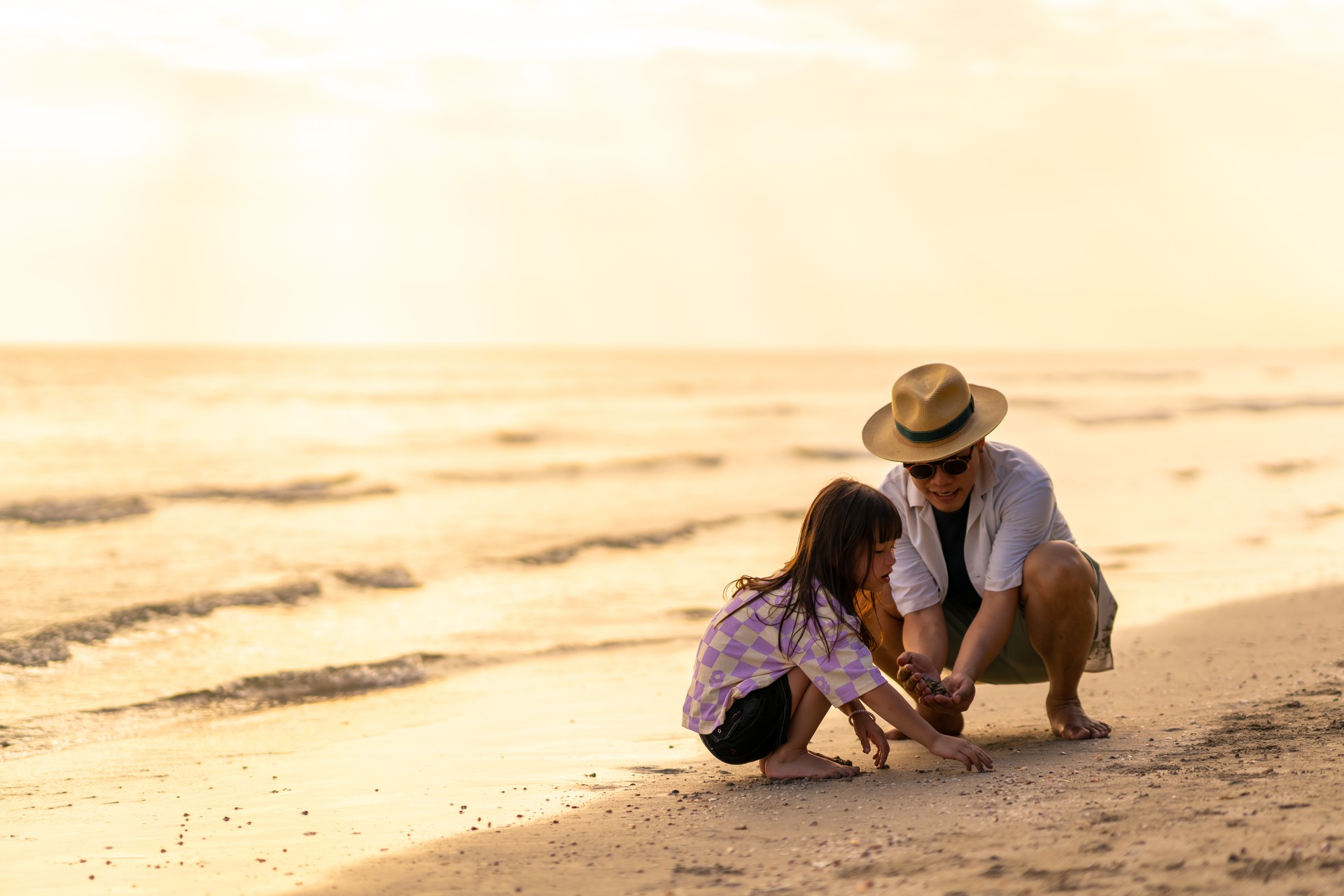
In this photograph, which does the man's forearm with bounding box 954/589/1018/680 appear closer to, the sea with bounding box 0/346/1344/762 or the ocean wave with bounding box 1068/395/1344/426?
the sea with bounding box 0/346/1344/762

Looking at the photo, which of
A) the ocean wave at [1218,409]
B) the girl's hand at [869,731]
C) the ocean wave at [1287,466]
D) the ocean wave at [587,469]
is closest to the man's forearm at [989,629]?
the girl's hand at [869,731]

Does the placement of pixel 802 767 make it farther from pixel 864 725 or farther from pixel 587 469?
pixel 587 469

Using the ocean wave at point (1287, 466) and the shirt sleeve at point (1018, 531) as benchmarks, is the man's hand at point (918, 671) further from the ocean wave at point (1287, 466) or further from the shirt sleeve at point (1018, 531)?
the ocean wave at point (1287, 466)

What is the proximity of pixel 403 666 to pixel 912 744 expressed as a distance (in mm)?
3195

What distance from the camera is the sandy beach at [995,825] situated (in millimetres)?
2641

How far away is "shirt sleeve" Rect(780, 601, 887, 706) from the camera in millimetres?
3543

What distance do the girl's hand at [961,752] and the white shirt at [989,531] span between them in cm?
55

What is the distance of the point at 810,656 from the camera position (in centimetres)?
360

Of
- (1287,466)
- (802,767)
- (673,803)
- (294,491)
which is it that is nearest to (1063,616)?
(802,767)

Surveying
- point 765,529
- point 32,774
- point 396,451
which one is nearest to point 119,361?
point 396,451

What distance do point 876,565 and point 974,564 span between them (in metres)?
0.62

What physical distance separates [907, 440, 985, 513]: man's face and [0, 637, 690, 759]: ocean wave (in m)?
3.31

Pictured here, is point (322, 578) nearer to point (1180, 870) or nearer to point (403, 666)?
point (403, 666)

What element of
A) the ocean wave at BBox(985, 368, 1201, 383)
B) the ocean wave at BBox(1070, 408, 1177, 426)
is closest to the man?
the ocean wave at BBox(1070, 408, 1177, 426)
